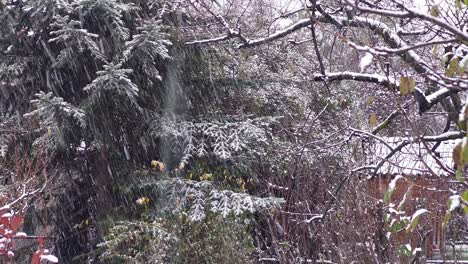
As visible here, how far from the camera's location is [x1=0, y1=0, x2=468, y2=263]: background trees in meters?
7.06

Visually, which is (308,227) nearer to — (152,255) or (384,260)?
(384,260)

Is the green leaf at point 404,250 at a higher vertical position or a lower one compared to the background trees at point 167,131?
lower

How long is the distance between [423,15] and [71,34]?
19.9 feet

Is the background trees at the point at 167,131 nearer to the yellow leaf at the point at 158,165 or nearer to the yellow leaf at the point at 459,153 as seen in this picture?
the yellow leaf at the point at 158,165

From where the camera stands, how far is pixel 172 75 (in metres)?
8.81

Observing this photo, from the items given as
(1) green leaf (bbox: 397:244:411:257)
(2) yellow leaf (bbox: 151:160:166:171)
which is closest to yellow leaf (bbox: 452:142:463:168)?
(1) green leaf (bbox: 397:244:411:257)

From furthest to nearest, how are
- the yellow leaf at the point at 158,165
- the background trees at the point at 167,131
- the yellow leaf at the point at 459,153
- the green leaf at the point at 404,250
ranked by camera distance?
the yellow leaf at the point at 158,165
the background trees at the point at 167,131
the green leaf at the point at 404,250
the yellow leaf at the point at 459,153

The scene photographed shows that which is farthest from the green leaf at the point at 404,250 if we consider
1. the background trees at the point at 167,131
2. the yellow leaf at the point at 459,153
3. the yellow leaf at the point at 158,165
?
the yellow leaf at the point at 158,165

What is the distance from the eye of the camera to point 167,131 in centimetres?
805

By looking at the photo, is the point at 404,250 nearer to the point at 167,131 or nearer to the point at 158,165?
the point at 167,131

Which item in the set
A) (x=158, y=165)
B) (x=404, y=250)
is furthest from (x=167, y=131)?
(x=404, y=250)

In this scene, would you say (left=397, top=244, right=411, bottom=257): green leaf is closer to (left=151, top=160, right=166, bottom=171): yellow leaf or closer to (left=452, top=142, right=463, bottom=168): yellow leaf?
(left=452, top=142, right=463, bottom=168): yellow leaf

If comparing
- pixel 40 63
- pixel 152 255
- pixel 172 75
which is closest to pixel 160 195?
pixel 152 255

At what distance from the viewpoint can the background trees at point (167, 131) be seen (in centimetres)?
706
